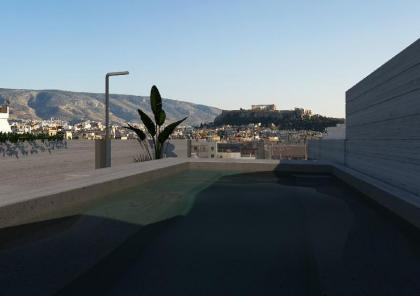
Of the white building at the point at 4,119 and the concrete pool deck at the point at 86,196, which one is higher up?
the white building at the point at 4,119

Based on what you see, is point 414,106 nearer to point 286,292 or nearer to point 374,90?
point 374,90

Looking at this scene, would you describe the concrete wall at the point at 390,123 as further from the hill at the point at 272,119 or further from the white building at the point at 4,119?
the hill at the point at 272,119

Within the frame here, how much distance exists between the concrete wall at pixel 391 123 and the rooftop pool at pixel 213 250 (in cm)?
106

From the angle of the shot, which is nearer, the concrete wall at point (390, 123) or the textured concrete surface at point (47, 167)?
the concrete wall at point (390, 123)

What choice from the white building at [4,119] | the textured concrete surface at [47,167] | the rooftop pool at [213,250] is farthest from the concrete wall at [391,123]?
the white building at [4,119]

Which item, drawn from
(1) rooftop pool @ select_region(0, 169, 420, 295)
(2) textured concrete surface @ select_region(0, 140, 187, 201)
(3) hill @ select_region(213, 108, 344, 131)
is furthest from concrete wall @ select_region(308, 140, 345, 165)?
(3) hill @ select_region(213, 108, 344, 131)

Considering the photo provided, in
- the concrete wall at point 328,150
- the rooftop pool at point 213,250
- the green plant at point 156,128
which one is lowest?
the rooftop pool at point 213,250

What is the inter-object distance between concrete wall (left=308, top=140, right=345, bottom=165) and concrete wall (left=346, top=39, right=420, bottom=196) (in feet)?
7.21

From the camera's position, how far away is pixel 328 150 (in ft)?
55.4

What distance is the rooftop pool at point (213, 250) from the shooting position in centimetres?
316

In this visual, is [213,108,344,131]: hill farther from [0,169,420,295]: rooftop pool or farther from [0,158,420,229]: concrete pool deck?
[0,169,420,295]: rooftop pool

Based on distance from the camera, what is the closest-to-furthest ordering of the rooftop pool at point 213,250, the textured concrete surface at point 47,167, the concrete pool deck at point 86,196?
the rooftop pool at point 213,250, the concrete pool deck at point 86,196, the textured concrete surface at point 47,167

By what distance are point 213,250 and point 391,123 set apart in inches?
222

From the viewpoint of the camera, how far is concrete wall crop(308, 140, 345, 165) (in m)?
14.0
